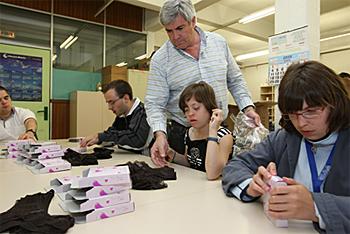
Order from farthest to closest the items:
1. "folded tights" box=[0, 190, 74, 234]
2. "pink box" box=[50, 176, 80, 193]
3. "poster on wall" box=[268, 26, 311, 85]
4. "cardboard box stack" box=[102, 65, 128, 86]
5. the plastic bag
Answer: "cardboard box stack" box=[102, 65, 128, 86] < "poster on wall" box=[268, 26, 311, 85] < the plastic bag < "pink box" box=[50, 176, 80, 193] < "folded tights" box=[0, 190, 74, 234]

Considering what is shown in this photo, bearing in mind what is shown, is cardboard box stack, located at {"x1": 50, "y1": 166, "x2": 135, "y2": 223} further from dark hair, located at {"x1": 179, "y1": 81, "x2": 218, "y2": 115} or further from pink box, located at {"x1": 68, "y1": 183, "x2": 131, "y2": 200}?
dark hair, located at {"x1": 179, "y1": 81, "x2": 218, "y2": 115}

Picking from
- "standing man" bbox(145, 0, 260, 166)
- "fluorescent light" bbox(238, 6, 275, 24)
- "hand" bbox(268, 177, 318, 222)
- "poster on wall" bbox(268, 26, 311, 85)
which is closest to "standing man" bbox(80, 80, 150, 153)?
"standing man" bbox(145, 0, 260, 166)

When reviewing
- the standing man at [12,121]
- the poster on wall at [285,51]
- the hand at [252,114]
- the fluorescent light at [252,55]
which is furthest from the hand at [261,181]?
the fluorescent light at [252,55]

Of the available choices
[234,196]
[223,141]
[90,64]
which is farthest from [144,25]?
[234,196]

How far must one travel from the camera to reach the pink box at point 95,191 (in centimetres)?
78

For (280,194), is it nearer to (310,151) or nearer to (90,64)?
(310,151)

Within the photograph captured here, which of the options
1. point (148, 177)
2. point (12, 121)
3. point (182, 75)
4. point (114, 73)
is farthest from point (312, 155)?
point (114, 73)

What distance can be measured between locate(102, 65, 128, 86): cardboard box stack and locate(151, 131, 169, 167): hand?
3.55m

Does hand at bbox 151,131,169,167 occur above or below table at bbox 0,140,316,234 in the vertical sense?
above

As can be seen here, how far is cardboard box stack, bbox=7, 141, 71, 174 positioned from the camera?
1.38 meters

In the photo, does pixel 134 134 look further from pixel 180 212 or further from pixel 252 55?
pixel 252 55

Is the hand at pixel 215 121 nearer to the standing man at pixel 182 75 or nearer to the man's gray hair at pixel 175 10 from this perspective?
the standing man at pixel 182 75

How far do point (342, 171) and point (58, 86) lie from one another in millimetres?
4818

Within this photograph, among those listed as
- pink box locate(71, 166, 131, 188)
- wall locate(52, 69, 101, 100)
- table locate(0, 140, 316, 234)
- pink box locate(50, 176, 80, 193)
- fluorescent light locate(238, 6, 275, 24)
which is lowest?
A: table locate(0, 140, 316, 234)
